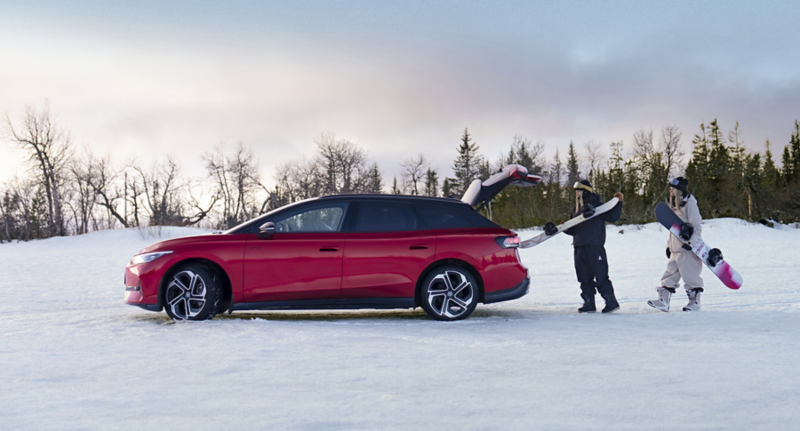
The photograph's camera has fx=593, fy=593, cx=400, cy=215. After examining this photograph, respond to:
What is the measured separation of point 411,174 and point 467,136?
49.2 feet

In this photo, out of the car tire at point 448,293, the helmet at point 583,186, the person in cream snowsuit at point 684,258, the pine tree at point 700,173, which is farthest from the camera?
the pine tree at point 700,173

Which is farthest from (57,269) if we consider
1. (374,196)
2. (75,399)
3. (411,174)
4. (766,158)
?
(766,158)

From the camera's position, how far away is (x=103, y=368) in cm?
472

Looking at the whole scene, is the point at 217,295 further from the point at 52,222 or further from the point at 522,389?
the point at 52,222

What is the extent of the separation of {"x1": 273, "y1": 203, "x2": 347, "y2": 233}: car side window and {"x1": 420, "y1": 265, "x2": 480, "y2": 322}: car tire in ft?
4.33

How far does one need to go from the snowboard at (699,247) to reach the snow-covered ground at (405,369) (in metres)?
0.45

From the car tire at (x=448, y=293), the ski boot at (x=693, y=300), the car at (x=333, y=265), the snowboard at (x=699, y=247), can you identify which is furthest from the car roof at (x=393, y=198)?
the ski boot at (x=693, y=300)

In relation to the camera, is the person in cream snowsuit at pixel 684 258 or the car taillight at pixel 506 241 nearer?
the car taillight at pixel 506 241

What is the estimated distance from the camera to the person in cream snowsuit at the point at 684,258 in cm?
828

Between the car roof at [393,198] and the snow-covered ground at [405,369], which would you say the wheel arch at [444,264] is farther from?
the car roof at [393,198]

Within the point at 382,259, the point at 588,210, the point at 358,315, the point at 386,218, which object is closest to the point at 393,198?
the point at 386,218

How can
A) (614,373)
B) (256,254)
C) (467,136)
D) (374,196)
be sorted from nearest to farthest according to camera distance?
(614,373) → (256,254) → (374,196) → (467,136)

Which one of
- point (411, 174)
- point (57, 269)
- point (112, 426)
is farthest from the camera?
point (411, 174)

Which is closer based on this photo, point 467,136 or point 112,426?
point 112,426
